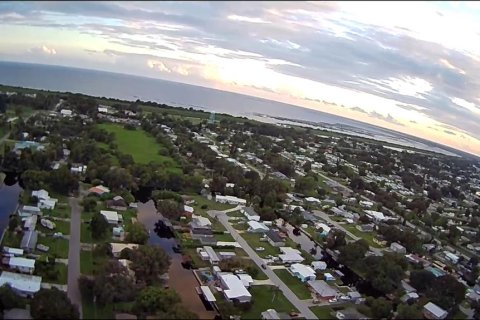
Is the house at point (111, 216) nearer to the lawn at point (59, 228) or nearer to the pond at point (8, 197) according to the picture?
the lawn at point (59, 228)

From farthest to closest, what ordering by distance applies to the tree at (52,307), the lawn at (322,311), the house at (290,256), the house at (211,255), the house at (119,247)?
the house at (290,256), the house at (211,255), the house at (119,247), the lawn at (322,311), the tree at (52,307)

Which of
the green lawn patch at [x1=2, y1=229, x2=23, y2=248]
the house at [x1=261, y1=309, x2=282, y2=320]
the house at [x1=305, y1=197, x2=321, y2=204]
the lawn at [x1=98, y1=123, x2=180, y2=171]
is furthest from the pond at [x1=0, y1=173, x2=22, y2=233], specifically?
the house at [x1=305, y1=197, x2=321, y2=204]

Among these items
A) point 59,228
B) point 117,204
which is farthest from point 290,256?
point 59,228

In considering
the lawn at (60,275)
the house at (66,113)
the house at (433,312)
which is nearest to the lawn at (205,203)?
the lawn at (60,275)

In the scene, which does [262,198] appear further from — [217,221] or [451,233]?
[451,233]

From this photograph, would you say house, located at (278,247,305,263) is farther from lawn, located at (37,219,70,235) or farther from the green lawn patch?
the green lawn patch

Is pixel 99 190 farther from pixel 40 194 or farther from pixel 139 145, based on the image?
pixel 139 145
